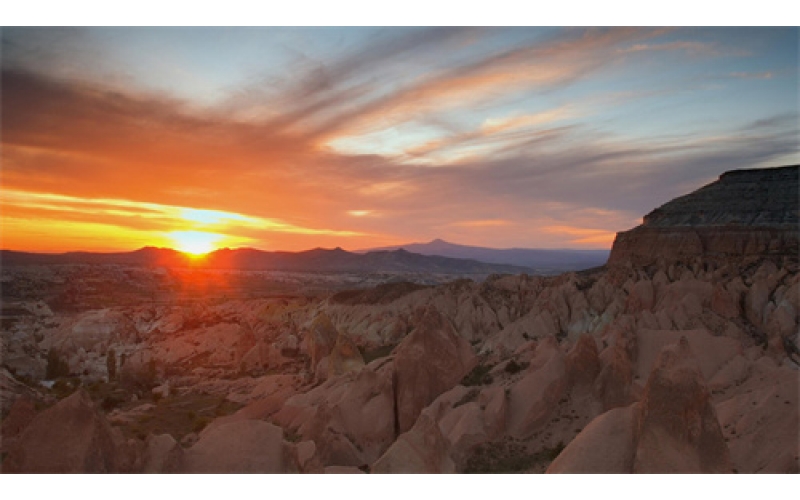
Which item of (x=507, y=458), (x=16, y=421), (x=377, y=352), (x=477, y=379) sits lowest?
(x=377, y=352)

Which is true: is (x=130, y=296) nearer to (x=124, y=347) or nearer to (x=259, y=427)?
(x=124, y=347)

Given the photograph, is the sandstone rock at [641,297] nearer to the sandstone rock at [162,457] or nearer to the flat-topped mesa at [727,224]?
the flat-topped mesa at [727,224]

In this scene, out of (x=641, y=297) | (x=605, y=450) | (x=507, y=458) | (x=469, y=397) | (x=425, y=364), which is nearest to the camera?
(x=605, y=450)

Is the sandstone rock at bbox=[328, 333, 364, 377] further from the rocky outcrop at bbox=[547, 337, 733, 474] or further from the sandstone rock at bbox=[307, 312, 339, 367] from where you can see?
the rocky outcrop at bbox=[547, 337, 733, 474]

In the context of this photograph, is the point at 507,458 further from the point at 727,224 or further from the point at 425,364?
the point at 727,224

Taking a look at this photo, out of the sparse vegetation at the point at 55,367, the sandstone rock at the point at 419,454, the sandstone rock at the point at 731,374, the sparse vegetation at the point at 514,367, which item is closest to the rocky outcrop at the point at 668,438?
the sandstone rock at the point at 419,454

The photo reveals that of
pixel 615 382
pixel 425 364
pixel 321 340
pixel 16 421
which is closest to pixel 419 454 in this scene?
pixel 425 364
